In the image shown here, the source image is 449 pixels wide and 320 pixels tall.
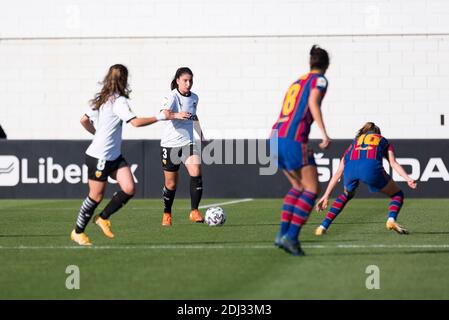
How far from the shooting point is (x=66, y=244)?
10992 mm

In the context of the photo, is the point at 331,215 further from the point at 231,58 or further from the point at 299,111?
the point at 231,58

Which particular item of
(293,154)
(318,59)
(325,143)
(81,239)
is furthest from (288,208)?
(81,239)

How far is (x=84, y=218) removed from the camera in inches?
422

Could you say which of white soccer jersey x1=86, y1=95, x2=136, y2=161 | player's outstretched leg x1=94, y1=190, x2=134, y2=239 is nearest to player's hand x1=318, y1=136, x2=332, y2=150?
white soccer jersey x1=86, y1=95, x2=136, y2=161

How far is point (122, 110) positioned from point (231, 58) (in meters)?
15.1

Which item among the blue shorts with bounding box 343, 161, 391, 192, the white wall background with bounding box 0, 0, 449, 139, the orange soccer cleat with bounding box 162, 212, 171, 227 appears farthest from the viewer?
the white wall background with bounding box 0, 0, 449, 139

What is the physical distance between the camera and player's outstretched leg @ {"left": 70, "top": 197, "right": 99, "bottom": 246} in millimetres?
10695

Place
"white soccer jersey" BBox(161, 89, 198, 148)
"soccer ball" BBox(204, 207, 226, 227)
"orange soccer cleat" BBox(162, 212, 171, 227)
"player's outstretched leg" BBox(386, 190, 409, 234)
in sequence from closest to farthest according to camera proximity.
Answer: "player's outstretched leg" BBox(386, 190, 409, 234) < "soccer ball" BBox(204, 207, 226, 227) < "orange soccer cleat" BBox(162, 212, 171, 227) < "white soccer jersey" BBox(161, 89, 198, 148)

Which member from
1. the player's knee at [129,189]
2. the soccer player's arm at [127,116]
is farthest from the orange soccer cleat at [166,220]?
the soccer player's arm at [127,116]

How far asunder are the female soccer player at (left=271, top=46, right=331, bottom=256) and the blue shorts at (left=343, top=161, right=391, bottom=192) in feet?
7.50

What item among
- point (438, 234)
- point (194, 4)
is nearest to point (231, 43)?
point (194, 4)

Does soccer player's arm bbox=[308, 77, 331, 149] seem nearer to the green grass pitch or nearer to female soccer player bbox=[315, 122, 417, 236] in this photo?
the green grass pitch

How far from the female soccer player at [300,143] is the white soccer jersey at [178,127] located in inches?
169
